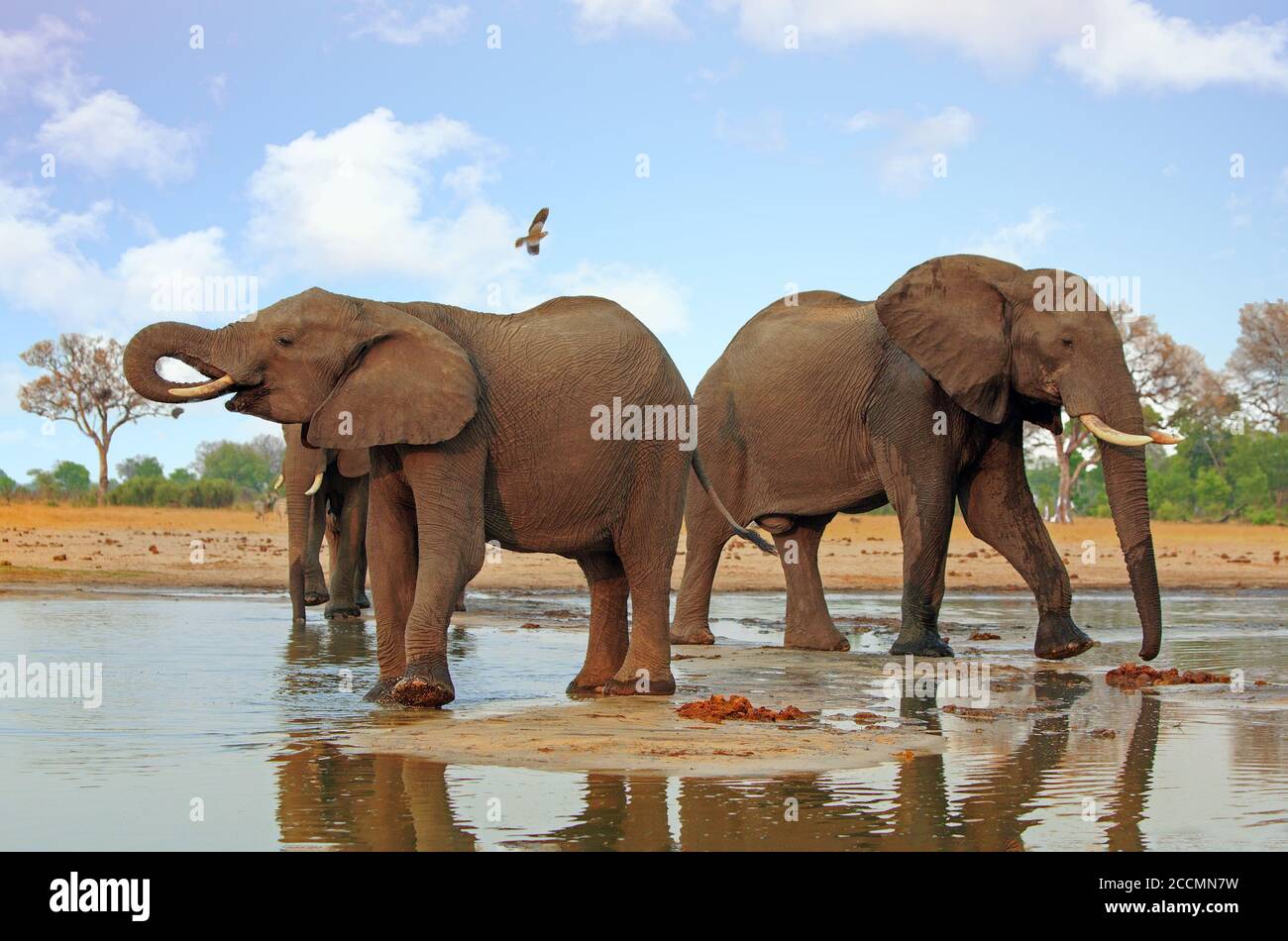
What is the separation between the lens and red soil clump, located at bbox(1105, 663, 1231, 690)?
1137cm

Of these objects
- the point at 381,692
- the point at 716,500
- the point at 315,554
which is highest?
the point at 716,500

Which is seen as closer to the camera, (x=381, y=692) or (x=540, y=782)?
(x=540, y=782)

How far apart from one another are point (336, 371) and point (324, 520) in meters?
7.38

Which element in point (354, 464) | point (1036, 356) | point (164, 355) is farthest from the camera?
point (354, 464)

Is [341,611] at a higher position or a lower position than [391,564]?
lower

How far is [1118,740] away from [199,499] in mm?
39665

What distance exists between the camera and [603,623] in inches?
433

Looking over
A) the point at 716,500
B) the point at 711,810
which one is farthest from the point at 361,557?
the point at 711,810

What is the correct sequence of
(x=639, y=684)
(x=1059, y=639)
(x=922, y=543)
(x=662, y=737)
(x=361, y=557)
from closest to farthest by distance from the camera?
(x=662, y=737) → (x=639, y=684) → (x=1059, y=639) → (x=922, y=543) → (x=361, y=557)

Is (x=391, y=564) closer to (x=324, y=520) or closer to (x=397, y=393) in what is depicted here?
(x=397, y=393)

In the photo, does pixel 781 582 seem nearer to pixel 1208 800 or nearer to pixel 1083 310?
pixel 1083 310

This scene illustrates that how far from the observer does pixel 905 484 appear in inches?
524

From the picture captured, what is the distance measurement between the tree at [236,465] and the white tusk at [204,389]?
7206 centimetres
